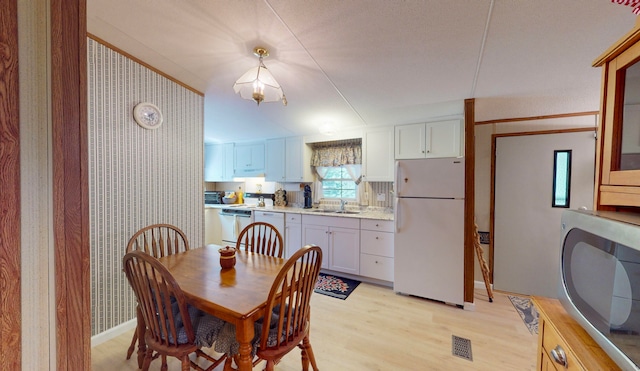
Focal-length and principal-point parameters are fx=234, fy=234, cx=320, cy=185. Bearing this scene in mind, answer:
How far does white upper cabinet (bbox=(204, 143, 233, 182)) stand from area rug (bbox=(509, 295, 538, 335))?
4.65 metres

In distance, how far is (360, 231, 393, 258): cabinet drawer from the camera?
2846 millimetres

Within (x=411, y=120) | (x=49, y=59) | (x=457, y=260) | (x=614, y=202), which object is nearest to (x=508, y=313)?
(x=457, y=260)

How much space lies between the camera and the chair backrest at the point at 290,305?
3.79 feet

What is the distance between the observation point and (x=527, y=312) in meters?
2.32

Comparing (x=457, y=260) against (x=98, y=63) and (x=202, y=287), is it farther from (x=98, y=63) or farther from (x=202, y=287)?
(x=98, y=63)

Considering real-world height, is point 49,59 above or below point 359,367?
above

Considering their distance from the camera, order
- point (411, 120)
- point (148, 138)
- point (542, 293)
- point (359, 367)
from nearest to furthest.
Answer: point (359, 367)
point (148, 138)
point (542, 293)
point (411, 120)

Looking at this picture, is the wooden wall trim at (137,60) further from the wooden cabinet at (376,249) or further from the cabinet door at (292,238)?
the wooden cabinet at (376,249)

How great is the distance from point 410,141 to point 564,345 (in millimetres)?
2482

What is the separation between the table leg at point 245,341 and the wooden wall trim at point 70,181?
21.3 inches

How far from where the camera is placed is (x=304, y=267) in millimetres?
1332

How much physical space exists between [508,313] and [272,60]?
3222 millimetres

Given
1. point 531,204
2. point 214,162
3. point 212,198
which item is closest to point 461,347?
point 531,204

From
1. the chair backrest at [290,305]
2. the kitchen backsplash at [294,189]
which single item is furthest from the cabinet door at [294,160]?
the chair backrest at [290,305]
